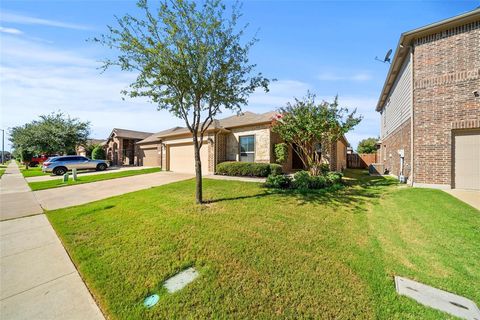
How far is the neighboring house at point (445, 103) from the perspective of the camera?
7536 mm

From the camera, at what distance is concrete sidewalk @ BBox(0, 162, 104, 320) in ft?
8.32

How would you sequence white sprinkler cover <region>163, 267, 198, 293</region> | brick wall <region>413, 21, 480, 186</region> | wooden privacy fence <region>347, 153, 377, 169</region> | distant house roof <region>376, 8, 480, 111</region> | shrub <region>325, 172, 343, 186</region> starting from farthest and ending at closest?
wooden privacy fence <region>347, 153, 377, 169</region>
shrub <region>325, 172, 343, 186</region>
brick wall <region>413, 21, 480, 186</region>
distant house roof <region>376, 8, 480, 111</region>
white sprinkler cover <region>163, 267, 198, 293</region>

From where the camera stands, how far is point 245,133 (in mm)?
14297

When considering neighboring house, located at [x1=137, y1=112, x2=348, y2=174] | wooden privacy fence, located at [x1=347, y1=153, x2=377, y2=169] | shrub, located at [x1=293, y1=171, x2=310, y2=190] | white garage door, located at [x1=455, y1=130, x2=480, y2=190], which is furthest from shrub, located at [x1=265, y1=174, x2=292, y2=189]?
wooden privacy fence, located at [x1=347, y1=153, x2=377, y2=169]

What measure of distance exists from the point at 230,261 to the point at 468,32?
38.2 feet

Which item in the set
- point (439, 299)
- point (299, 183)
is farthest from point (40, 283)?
point (299, 183)

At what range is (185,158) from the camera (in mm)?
16453

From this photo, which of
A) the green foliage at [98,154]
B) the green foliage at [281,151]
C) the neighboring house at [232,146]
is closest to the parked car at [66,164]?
the neighboring house at [232,146]

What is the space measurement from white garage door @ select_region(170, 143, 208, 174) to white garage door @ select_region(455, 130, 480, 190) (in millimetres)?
13119

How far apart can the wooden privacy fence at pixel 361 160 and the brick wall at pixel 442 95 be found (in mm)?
17031

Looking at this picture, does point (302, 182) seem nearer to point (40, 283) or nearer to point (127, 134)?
point (40, 283)

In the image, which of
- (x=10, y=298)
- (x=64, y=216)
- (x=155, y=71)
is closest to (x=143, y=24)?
(x=155, y=71)

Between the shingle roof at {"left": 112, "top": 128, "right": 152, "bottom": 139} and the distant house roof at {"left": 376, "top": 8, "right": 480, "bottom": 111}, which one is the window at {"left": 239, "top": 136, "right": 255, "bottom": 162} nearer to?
the distant house roof at {"left": 376, "top": 8, "right": 480, "bottom": 111}

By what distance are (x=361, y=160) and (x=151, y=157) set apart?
83.9 ft
